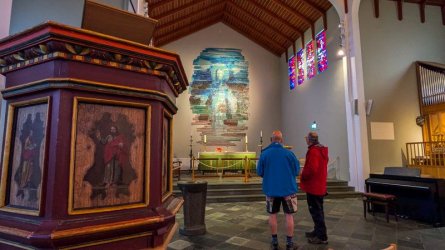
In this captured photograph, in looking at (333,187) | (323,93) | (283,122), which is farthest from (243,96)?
(333,187)

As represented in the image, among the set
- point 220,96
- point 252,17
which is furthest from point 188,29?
point 220,96

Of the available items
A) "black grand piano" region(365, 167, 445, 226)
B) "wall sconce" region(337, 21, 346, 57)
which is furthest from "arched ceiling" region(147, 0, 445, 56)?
"black grand piano" region(365, 167, 445, 226)

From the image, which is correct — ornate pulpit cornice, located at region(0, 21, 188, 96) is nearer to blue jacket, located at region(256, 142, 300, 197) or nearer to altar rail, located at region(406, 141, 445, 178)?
blue jacket, located at region(256, 142, 300, 197)

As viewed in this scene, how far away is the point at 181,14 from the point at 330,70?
20.2 feet

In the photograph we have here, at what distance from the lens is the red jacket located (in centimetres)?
335

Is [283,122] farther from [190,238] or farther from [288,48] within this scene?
[190,238]

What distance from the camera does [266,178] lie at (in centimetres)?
309

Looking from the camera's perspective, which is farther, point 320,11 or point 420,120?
point 320,11

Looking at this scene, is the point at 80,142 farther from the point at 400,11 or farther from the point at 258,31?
the point at 258,31

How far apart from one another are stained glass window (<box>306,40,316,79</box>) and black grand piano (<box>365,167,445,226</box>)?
6.19 metres

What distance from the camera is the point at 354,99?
26.6ft

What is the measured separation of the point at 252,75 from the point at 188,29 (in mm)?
3715

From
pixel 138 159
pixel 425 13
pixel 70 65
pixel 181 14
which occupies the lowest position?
pixel 138 159

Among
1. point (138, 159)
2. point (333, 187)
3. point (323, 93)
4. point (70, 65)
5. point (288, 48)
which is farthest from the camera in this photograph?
point (288, 48)
